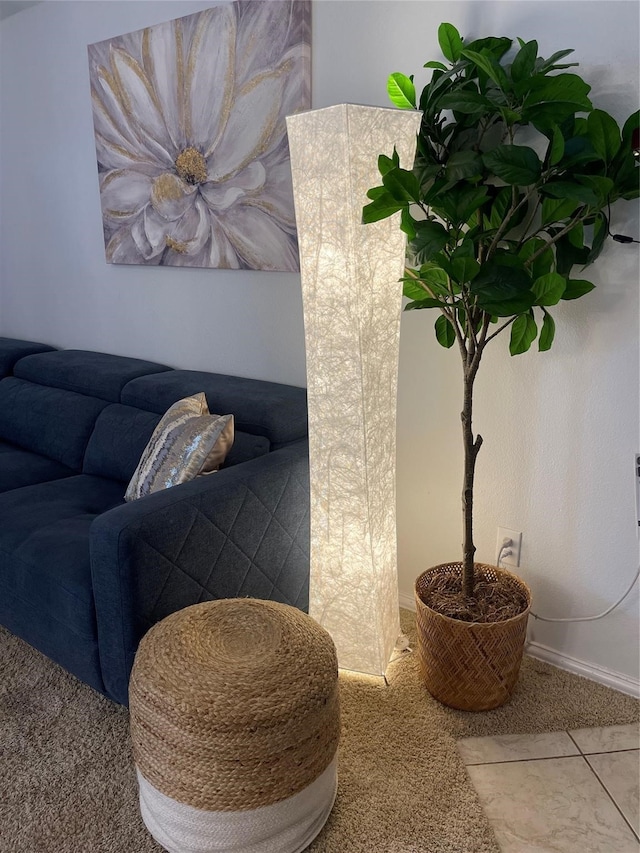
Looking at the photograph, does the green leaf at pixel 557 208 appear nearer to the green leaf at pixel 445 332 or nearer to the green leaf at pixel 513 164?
the green leaf at pixel 513 164

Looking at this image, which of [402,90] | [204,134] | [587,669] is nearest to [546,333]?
[402,90]

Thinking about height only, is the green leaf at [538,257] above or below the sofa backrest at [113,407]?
above

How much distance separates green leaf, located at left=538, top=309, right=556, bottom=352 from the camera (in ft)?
5.96

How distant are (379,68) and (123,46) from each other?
122cm

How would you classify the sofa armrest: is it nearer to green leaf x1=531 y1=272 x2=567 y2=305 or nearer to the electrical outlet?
the electrical outlet

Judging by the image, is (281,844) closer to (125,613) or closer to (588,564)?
Result: (125,613)

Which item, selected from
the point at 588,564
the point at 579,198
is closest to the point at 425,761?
the point at 588,564

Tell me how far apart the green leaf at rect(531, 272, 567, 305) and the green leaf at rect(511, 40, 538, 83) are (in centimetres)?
45

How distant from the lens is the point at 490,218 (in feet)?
6.24

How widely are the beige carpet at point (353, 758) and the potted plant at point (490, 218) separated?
0.39ft

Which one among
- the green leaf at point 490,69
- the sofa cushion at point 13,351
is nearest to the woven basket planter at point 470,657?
the green leaf at point 490,69

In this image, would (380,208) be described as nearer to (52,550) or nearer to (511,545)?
(511,545)

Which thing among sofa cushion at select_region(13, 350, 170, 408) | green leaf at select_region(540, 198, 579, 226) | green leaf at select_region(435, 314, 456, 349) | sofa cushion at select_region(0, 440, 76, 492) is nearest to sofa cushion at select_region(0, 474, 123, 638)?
sofa cushion at select_region(0, 440, 76, 492)

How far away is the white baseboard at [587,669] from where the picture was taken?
204 centimetres
